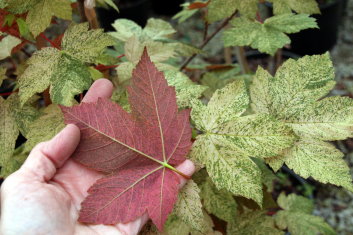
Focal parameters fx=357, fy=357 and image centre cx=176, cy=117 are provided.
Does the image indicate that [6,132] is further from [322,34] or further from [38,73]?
[322,34]

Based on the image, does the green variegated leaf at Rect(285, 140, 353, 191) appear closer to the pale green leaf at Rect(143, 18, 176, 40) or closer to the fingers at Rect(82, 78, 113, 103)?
the fingers at Rect(82, 78, 113, 103)

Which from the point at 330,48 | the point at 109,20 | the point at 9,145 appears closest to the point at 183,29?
the point at 109,20

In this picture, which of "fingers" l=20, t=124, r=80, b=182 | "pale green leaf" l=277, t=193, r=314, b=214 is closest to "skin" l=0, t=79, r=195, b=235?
"fingers" l=20, t=124, r=80, b=182

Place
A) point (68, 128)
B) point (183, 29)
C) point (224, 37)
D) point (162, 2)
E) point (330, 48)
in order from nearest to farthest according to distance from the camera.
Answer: point (68, 128)
point (224, 37)
point (330, 48)
point (183, 29)
point (162, 2)

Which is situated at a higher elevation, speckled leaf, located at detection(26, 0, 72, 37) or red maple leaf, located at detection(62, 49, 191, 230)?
speckled leaf, located at detection(26, 0, 72, 37)

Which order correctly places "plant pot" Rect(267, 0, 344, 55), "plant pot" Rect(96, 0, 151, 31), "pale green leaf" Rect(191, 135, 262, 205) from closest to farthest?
1. "pale green leaf" Rect(191, 135, 262, 205)
2. "plant pot" Rect(267, 0, 344, 55)
3. "plant pot" Rect(96, 0, 151, 31)

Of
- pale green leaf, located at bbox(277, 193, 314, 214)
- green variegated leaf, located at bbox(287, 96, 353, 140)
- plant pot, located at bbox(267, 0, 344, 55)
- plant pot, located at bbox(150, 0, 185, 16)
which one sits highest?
green variegated leaf, located at bbox(287, 96, 353, 140)

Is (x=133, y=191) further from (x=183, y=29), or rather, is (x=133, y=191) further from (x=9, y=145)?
(x=183, y=29)
